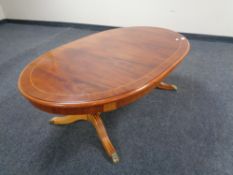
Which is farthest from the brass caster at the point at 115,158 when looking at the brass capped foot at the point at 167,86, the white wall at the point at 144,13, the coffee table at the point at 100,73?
the white wall at the point at 144,13

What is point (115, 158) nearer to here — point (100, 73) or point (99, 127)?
point (99, 127)

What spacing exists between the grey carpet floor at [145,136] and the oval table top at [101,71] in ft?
1.45

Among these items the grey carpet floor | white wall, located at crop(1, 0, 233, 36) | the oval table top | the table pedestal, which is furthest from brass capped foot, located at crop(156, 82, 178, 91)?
white wall, located at crop(1, 0, 233, 36)

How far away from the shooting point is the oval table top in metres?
0.84

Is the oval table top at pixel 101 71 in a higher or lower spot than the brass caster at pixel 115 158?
higher

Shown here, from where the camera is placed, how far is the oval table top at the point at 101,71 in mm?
844

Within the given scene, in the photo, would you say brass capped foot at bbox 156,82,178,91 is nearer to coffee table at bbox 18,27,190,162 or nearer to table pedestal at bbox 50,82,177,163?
coffee table at bbox 18,27,190,162

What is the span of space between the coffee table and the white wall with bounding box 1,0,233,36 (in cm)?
122

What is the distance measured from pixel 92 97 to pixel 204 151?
773 mm

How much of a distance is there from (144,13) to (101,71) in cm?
198

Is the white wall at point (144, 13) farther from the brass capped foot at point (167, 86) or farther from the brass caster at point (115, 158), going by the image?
the brass caster at point (115, 158)

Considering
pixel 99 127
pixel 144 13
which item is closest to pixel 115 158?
pixel 99 127

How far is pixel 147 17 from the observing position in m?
2.70

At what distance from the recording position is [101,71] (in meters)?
1.02
